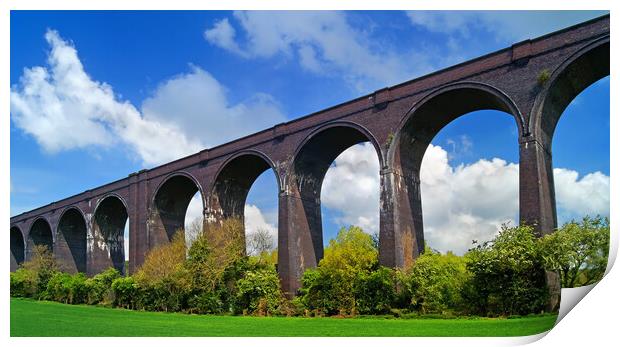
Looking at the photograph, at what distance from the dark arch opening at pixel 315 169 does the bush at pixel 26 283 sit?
23588mm

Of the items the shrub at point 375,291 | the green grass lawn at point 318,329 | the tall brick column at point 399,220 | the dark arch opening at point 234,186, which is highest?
the dark arch opening at point 234,186

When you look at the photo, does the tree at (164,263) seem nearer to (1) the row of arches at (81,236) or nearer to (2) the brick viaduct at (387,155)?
(2) the brick viaduct at (387,155)

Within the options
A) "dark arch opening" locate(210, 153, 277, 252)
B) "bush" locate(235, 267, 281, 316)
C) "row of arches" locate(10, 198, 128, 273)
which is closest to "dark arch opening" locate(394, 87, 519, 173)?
"bush" locate(235, 267, 281, 316)

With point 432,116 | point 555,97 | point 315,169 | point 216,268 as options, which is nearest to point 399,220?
point 432,116

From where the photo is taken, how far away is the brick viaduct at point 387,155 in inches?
721

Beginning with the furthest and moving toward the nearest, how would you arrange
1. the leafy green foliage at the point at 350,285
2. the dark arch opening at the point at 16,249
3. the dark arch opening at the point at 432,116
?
the dark arch opening at the point at 16,249 → the dark arch opening at the point at 432,116 → the leafy green foliage at the point at 350,285

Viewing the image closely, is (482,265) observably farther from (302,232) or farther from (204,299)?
(204,299)

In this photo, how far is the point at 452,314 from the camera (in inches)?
719

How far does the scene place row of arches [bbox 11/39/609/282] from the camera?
→ 733 inches

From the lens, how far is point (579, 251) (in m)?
15.1

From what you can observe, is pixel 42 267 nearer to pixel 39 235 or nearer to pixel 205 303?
pixel 39 235

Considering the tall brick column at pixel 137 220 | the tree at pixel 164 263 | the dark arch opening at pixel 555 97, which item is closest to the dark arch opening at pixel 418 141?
the dark arch opening at pixel 555 97

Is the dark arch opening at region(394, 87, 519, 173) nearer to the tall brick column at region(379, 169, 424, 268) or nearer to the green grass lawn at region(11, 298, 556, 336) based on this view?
the tall brick column at region(379, 169, 424, 268)

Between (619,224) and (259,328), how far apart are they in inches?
391
